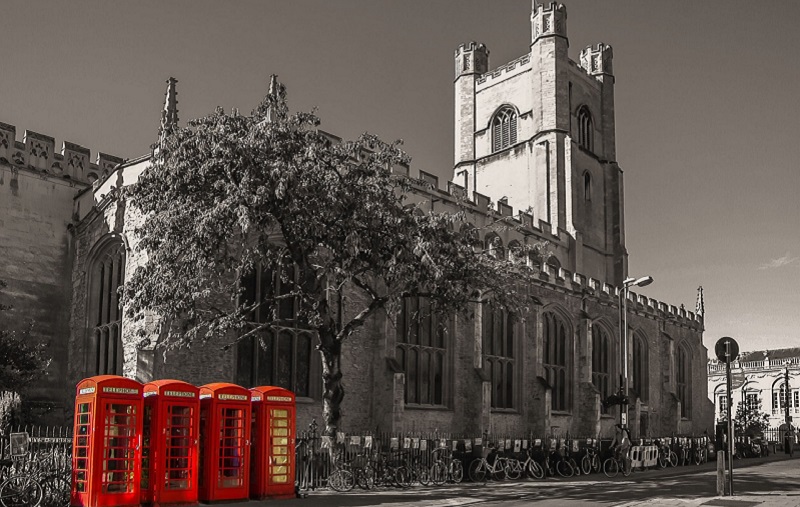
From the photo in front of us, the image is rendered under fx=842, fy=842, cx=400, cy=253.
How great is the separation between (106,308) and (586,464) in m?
15.5

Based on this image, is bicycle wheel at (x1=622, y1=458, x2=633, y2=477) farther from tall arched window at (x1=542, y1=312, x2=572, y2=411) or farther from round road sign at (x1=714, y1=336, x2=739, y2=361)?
tall arched window at (x1=542, y1=312, x2=572, y2=411)

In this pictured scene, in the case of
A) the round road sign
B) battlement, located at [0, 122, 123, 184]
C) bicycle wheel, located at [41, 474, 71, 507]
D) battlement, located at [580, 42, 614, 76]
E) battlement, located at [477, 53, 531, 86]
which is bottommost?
bicycle wheel, located at [41, 474, 71, 507]

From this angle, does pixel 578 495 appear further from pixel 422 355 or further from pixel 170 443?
pixel 422 355

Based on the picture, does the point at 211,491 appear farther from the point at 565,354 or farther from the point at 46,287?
the point at 565,354

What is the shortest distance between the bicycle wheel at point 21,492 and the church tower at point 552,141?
35.0 m

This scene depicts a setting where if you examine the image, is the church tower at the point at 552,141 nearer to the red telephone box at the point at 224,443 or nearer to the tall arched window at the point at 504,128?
the tall arched window at the point at 504,128

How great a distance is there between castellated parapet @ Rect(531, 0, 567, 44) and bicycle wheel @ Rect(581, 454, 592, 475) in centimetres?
3028

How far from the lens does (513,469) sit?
2258cm

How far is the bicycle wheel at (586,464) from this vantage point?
85.1 ft

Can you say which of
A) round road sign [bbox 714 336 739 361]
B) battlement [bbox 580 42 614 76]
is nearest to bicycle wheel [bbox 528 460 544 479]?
round road sign [bbox 714 336 739 361]

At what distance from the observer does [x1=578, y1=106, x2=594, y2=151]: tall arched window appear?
51441mm

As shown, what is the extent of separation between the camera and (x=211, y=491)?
14805 millimetres

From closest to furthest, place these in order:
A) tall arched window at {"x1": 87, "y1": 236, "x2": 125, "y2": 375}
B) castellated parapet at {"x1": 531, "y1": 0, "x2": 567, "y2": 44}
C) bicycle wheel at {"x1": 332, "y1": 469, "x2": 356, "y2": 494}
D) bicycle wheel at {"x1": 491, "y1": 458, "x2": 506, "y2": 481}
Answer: bicycle wheel at {"x1": 332, "y1": 469, "x2": 356, "y2": 494}
bicycle wheel at {"x1": 491, "y1": 458, "x2": 506, "y2": 481}
tall arched window at {"x1": 87, "y1": 236, "x2": 125, "y2": 375}
castellated parapet at {"x1": 531, "y1": 0, "x2": 567, "y2": 44}

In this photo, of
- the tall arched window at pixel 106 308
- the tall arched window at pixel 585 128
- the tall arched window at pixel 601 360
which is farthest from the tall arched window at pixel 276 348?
the tall arched window at pixel 585 128
